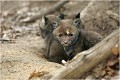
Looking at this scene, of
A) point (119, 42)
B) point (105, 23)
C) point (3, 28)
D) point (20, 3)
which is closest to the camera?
point (119, 42)

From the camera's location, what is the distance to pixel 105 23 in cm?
1123

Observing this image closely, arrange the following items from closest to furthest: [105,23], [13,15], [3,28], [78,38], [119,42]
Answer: [119,42], [78,38], [105,23], [3,28], [13,15]

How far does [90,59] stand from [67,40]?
2207 mm

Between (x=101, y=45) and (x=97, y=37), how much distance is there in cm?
276

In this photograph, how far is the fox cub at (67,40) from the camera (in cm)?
→ 774

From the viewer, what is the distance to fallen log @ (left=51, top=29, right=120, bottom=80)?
17.9 feet

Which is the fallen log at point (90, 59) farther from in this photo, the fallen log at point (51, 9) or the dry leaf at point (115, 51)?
the fallen log at point (51, 9)

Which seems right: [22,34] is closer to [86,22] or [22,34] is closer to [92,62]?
[86,22]

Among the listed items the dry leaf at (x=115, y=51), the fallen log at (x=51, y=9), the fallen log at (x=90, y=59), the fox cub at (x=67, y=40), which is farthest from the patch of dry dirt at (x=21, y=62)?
the fallen log at (x=51, y=9)

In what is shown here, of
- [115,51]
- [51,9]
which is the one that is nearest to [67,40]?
[115,51]

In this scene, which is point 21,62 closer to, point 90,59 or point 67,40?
point 67,40

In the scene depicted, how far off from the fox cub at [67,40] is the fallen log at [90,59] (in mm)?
2017

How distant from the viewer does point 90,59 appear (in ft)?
18.2

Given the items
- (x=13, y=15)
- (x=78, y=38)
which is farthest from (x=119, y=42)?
(x=13, y=15)
